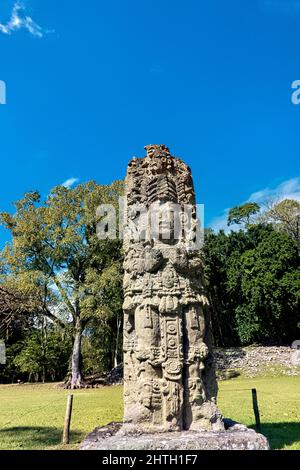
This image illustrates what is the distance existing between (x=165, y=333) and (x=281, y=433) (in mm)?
3632

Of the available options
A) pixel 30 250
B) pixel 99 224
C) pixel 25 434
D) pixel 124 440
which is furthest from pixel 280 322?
pixel 124 440

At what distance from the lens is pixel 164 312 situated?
5.86 m

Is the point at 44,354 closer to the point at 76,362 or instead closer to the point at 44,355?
the point at 44,355

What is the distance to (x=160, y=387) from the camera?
559 centimetres

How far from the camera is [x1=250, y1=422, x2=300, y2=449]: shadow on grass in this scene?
645cm

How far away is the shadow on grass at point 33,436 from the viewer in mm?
7386

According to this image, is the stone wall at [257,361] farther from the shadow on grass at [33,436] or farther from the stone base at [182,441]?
the stone base at [182,441]

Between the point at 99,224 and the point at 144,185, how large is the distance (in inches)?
622

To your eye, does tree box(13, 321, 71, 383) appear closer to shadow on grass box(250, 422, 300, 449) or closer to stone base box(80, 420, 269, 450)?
shadow on grass box(250, 422, 300, 449)

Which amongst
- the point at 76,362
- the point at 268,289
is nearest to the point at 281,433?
the point at 76,362

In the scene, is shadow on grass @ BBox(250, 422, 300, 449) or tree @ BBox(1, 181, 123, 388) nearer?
shadow on grass @ BBox(250, 422, 300, 449)

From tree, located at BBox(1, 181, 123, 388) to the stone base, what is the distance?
14985 millimetres

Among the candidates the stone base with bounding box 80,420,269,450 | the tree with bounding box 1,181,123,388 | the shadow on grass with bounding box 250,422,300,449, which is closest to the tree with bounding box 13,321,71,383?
the tree with bounding box 1,181,123,388

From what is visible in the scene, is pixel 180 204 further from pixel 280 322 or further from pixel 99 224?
pixel 280 322
